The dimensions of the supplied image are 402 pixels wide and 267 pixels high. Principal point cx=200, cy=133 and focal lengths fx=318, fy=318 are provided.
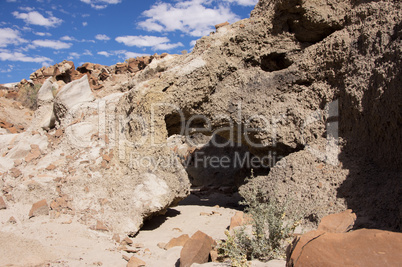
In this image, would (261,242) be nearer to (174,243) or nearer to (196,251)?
(196,251)

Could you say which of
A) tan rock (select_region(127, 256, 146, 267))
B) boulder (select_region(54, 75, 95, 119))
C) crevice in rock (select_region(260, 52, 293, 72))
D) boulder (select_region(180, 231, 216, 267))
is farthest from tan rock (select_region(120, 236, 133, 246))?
crevice in rock (select_region(260, 52, 293, 72))

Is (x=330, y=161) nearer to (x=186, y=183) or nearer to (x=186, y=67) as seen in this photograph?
(x=186, y=183)

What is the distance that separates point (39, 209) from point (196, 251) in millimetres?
2400

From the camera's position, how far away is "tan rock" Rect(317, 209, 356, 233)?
2.75 metres

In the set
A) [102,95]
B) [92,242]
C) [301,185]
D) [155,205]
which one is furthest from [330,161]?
[102,95]

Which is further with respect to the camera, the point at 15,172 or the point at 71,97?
the point at 71,97

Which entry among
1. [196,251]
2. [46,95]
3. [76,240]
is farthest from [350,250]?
[46,95]

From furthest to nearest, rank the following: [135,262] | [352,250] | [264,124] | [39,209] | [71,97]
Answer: [71,97]
[264,124]
[39,209]
[135,262]
[352,250]

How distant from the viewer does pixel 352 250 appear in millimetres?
1695

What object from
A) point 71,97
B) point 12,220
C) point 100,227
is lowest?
point 100,227

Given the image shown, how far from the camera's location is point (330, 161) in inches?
173

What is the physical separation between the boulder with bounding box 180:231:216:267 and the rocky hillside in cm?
126

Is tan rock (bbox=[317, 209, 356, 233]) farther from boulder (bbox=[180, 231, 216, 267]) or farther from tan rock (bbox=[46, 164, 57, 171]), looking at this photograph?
tan rock (bbox=[46, 164, 57, 171])

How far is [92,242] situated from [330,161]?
3283 mm
